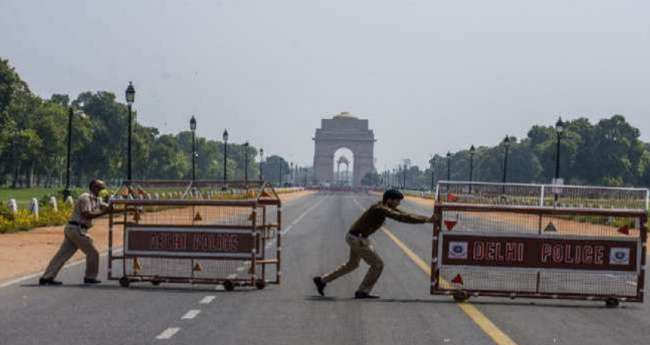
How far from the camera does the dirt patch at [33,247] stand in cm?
1861

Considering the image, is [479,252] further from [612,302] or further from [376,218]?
[612,302]

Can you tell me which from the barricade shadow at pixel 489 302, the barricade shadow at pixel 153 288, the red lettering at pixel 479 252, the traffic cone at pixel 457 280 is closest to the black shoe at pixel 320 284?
the barricade shadow at pixel 489 302

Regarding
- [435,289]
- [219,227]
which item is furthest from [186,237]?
[435,289]

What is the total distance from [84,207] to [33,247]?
9641mm

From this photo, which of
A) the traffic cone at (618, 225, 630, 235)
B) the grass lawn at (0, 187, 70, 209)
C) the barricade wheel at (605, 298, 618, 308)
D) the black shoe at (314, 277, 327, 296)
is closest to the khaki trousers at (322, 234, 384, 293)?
the black shoe at (314, 277, 327, 296)

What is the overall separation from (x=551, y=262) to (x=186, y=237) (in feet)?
18.1

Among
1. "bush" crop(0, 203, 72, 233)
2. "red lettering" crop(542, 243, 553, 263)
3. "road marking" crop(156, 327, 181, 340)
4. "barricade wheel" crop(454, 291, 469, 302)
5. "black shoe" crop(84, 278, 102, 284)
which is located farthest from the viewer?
"bush" crop(0, 203, 72, 233)

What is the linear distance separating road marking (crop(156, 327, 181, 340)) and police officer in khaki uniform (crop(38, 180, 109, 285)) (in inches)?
199

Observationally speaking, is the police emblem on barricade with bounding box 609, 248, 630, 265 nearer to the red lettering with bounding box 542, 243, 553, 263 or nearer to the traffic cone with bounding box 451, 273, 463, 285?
the red lettering with bounding box 542, 243, 553, 263

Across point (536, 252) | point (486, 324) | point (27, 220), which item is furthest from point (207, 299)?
point (27, 220)

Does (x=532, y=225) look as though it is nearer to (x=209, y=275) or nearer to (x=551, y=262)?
(x=551, y=262)

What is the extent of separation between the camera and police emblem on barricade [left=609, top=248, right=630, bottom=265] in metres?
14.9

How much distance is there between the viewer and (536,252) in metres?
14.9

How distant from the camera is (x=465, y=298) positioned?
575 inches
